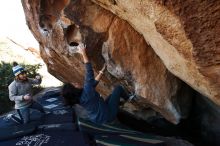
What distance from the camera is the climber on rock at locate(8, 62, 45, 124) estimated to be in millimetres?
8109

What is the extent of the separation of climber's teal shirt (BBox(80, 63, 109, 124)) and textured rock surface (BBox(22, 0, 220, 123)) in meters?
1.00

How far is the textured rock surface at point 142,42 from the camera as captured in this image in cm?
463

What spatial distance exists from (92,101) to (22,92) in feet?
7.06

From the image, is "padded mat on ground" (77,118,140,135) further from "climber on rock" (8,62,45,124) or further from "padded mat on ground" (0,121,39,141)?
"climber on rock" (8,62,45,124)

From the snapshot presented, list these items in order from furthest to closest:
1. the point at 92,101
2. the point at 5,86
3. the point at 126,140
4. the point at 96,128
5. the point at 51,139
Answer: the point at 5,86, the point at 96,128, the point at 51,139, the point at 126,140, the point at 92,101

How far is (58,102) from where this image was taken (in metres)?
11.2

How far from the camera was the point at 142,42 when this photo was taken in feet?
24.6

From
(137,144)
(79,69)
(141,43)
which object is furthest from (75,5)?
(137,144)

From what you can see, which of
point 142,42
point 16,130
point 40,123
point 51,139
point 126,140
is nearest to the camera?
point 142,42

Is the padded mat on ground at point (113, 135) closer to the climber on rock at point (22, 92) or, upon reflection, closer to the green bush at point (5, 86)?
the climber on rock at point (22, 92)

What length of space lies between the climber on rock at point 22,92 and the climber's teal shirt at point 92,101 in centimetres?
163

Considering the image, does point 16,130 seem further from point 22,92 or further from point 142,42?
point 142,42

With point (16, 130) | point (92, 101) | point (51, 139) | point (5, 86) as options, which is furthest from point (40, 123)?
point (5, 86)

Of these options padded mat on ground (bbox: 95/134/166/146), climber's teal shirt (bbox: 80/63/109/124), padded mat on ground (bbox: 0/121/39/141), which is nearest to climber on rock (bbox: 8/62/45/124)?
padded mat on ground (bbox: 0/121/39/141)
